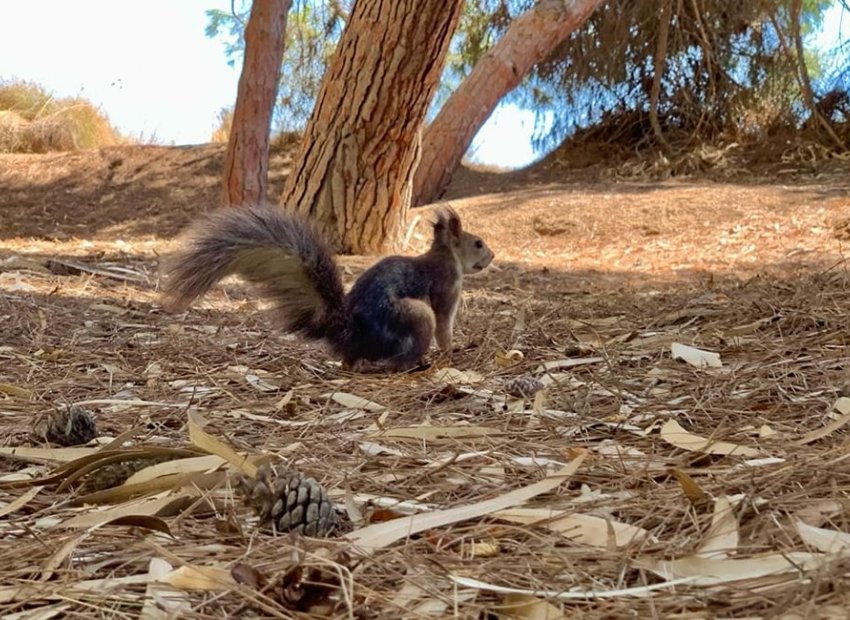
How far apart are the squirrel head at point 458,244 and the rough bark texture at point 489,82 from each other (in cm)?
437

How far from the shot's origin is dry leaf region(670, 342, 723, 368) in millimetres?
2787

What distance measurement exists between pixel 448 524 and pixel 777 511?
1.72 ft

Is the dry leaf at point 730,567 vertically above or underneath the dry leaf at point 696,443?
underneath

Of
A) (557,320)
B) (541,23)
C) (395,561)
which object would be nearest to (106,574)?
(395,561)

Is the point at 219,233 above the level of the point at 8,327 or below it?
above

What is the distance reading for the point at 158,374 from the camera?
9.88 ft

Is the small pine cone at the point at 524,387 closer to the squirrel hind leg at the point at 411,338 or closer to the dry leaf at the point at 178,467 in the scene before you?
the squirrel hind leg at the point at 411,338

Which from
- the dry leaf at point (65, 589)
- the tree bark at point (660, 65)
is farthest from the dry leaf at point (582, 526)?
the tree bark at point (660, 65)

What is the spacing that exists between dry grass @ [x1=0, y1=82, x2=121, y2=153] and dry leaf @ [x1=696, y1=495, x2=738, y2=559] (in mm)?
12385

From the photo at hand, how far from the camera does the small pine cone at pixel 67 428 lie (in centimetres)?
206

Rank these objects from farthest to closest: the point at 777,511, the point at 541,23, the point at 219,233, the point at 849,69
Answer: the point at 849,69 → the point at 541,23 → the point at 219,233 → the point at 777,511

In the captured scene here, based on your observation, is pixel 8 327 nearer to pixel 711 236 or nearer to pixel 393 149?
pixel 393 149

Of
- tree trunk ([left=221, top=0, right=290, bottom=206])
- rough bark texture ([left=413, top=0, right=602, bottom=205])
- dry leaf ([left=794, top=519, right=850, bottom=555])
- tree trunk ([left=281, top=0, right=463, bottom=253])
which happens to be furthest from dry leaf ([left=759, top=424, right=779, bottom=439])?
rough bark texture ([left=413, top=0, right=602, bottom=205])

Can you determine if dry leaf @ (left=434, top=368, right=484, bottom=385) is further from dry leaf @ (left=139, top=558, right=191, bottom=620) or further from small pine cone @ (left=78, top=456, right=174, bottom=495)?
dry leaf @ (left=139, top=558, right=191, bottom=620)
